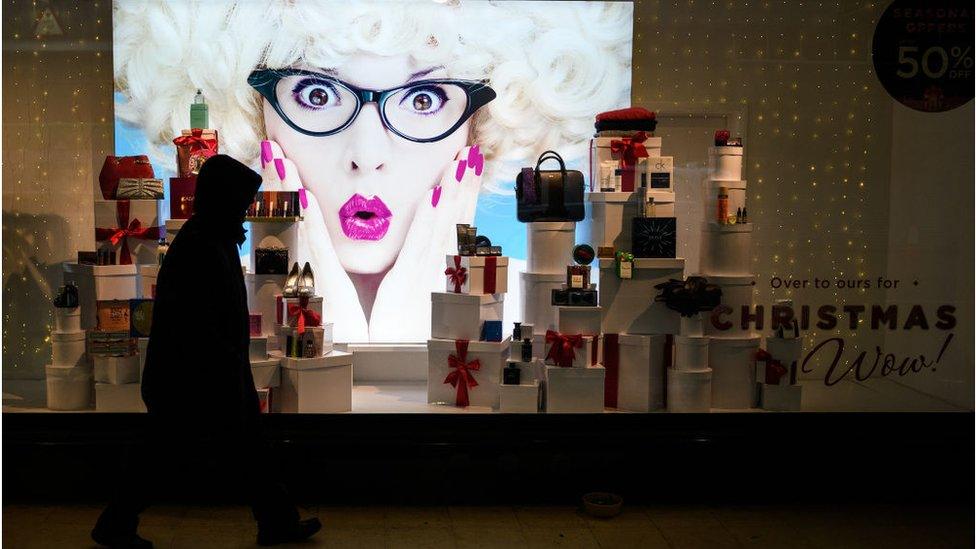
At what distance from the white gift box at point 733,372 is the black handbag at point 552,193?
98cm

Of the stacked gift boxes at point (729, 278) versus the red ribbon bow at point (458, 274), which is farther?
the red ribbon bow at point (458, 274)

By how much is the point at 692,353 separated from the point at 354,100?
232cm

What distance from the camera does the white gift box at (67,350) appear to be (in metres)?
4.57

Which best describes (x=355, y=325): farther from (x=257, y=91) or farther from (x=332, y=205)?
(x=257, y=91)

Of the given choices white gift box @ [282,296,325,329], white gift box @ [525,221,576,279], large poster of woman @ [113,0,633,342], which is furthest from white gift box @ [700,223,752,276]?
white gift box @ [282,296,325,329]

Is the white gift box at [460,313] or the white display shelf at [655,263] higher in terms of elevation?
the white display shelf at [655,263]

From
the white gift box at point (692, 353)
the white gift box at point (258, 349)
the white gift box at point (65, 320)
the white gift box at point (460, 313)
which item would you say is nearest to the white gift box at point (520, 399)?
the white gift box at point (460, 313)

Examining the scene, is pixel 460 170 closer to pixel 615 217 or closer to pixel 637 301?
pixel 615 217

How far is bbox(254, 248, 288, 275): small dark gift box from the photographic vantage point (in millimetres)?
4668

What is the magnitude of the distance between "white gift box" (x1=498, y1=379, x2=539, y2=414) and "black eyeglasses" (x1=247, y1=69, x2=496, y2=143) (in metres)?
1.64

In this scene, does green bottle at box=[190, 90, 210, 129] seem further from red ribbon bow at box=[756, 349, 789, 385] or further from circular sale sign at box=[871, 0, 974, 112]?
circular sale sign at box=[871, 0, 974, 112]

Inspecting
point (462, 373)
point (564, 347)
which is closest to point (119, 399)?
point (462, 373)

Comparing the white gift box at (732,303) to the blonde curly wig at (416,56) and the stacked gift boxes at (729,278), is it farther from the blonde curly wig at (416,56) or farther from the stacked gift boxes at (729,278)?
the blonde curly wig at (416,56)

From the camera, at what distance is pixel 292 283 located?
15.1ft
